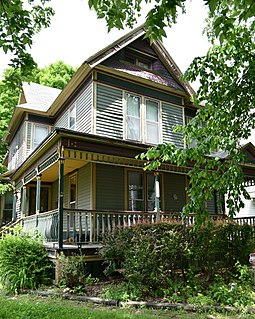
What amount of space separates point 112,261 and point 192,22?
5.94m

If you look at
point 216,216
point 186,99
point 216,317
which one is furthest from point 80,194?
point 216,317

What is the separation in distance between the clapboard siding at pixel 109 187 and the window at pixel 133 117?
5.08 ft

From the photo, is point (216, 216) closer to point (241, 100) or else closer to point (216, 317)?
point (216, 317)

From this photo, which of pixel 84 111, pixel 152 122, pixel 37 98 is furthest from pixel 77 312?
pixel 37 98

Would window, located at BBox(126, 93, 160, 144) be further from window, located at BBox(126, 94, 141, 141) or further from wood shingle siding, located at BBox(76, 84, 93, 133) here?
wood shingle siding, located at BBox(76, 84, 93, 133)

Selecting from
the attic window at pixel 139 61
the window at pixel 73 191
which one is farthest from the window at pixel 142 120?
the window at pixel 73 191

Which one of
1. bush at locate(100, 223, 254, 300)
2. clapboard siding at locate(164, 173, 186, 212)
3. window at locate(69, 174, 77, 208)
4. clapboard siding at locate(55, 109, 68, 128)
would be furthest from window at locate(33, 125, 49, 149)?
bush at locate(100, 223, 254, 300)

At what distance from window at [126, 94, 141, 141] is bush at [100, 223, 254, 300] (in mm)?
5902

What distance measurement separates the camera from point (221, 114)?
200 inches

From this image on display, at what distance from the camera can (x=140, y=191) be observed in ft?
43.4

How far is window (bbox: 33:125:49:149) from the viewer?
16.9 m

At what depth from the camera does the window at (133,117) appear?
1309 cm

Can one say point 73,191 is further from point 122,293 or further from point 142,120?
point 122,293

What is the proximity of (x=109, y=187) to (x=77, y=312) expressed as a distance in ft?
22.1
